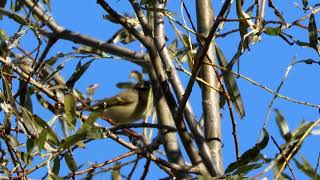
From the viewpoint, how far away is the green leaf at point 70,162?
7.86ft

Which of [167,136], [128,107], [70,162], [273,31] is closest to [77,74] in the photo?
[167,136]

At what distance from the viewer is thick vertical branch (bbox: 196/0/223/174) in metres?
2.80

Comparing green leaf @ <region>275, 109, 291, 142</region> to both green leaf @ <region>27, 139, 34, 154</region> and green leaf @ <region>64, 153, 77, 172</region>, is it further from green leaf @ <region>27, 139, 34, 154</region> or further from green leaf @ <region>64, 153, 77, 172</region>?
green leaf @ <region>27, 139, 34, 154</region>

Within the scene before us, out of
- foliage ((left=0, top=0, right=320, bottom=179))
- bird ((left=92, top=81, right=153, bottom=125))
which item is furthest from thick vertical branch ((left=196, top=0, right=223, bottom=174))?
bird ((left=92, top=81, right=153, bottom=125))

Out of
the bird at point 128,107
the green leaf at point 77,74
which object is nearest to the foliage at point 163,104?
the green leaf at point 77,74

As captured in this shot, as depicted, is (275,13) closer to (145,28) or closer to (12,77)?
(145,28)

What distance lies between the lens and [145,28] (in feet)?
9.04

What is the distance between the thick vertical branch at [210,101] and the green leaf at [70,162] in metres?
0.53

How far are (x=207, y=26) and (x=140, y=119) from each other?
127 inches

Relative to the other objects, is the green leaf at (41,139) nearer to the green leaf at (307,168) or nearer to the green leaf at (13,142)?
the green leaf at (13,142)

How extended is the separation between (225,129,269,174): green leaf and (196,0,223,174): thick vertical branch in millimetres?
362

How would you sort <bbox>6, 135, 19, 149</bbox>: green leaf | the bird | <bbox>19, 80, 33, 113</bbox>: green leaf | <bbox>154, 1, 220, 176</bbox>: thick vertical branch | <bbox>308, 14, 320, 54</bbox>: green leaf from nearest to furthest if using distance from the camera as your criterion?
1. <bbox>308, 14, 320, 54</bbox>: green leaf
2. <bbox>154, 1, 220, 176</bbox>: thick vertical branch
3. <bbox>6, 135, 19, 149</bbox>: green leaf
4. <bbox>19, 80, 33, 113</bbox>: green leaf
5. the bird

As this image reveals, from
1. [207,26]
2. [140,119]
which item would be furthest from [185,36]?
[140,119]

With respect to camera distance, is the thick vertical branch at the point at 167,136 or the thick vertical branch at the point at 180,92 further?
the thick vertical branch at the point at 167,136
